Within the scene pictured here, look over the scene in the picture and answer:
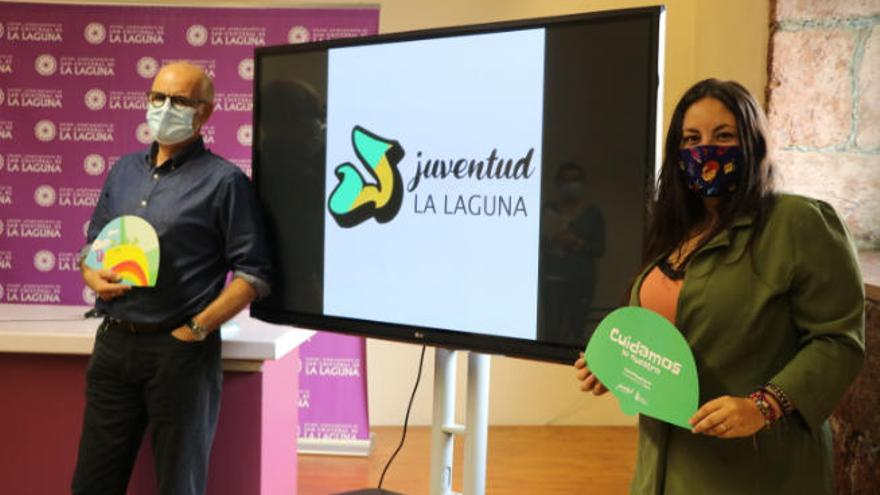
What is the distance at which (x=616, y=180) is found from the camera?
2100mm

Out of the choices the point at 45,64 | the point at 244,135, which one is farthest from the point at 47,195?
the point at 244,135

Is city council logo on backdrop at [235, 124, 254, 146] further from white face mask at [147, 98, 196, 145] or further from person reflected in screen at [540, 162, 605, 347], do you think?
person reflected in screen at [540, 162, 605, 347]

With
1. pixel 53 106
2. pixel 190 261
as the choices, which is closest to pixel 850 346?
pixel 190 261

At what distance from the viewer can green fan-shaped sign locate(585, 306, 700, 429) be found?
1.56m

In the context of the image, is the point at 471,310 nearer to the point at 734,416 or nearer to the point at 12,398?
the point at 734,416

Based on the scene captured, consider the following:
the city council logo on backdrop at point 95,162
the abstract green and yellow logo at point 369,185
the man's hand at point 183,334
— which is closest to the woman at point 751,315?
the abstract green and yellow logo at point 369,185

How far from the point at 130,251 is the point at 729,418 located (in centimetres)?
175

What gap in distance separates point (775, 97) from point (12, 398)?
2.80 meters

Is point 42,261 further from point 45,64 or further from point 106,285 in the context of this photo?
point 106,285

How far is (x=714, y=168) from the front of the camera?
5.42 ft

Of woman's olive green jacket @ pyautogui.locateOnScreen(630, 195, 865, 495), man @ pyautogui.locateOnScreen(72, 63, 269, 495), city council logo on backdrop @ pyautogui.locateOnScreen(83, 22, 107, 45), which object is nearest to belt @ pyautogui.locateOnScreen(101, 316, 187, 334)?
man @ pyautogui.locateOnScreen(72, 63, 269, 495)

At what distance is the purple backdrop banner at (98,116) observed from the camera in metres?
4.74

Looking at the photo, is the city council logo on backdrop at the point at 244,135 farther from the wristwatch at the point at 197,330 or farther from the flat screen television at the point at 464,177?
the wristwatch at the point at 197,330

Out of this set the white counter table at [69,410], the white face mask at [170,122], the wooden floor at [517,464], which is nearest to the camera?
the white face mask at [170,122]
